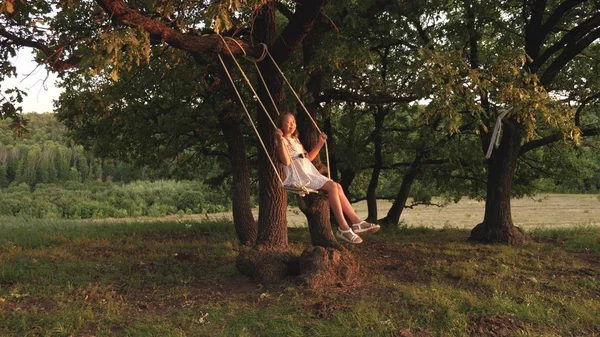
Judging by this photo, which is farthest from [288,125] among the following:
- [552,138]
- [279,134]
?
[552,138]

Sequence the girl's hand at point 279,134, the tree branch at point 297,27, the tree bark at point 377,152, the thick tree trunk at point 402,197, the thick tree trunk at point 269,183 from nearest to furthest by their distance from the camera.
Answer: the girl's hand at point 279,134 → the tree branch at point 297,27 → the thick tree trunk at point 269,183 → the tree bark at point 377,152 → the thick tree trunk at point 402,197

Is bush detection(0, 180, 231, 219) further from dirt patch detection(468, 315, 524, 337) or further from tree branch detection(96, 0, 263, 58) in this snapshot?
dirt patch detection(468, 315, 524, 337)

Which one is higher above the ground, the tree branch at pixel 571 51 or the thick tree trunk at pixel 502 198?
the tree branch at pixel 571 51

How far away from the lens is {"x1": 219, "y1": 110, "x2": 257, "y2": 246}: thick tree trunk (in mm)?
11797

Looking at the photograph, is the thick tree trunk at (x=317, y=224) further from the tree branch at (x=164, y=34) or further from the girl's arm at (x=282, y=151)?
the tree branch at (x=164, y=34)

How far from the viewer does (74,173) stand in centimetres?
6369

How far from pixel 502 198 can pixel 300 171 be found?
6609 mm

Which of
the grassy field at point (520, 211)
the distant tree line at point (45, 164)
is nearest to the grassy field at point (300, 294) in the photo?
Result: the grassy field at point (520, 211)

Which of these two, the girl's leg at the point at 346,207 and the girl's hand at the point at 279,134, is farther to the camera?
the girl's leg at the point at 346,207

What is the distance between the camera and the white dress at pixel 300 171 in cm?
692

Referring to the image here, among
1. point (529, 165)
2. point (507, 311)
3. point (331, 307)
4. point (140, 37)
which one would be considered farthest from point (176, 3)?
point (529, 165)

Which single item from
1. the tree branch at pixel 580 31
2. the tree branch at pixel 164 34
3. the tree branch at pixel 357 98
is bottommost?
the tree branch at pixel 357 98

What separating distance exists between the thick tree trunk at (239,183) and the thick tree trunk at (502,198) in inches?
208

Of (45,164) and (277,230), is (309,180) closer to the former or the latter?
(277,230)
